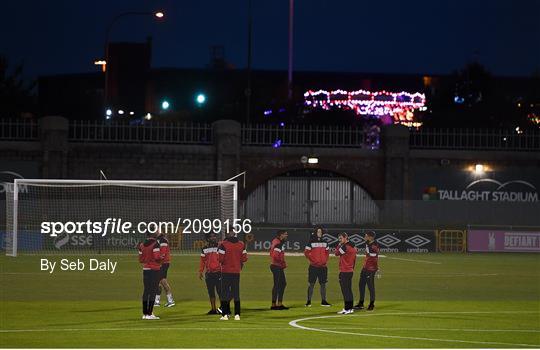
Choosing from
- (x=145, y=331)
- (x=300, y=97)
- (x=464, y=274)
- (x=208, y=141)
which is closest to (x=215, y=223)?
(x=464, y=274)

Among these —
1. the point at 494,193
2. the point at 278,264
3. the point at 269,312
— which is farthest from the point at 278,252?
the point at 494,193

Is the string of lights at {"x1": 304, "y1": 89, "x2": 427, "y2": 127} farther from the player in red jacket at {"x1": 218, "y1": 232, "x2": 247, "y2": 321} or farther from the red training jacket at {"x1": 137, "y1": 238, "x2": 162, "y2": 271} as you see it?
the player in red jacket at {"x1": 218, "y1": 232, "x2": 247, "y2": 321}

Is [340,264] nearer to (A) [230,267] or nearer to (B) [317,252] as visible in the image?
(B) [317,252]

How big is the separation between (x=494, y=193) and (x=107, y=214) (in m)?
21.5

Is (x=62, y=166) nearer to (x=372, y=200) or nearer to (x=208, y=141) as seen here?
(x=208, y=141)

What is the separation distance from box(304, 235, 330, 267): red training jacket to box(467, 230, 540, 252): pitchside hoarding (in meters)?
27.1

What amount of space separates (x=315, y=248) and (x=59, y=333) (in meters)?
8.21

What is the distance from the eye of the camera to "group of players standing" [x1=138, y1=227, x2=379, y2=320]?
83.1ft

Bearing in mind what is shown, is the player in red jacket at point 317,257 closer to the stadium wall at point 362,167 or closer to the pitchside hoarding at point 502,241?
the stadium wall at point 362,167

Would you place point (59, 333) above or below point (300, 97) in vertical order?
below

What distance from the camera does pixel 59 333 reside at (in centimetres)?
2303

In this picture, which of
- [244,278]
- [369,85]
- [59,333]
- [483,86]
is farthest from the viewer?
[369,85]

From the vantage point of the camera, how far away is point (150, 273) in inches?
1017

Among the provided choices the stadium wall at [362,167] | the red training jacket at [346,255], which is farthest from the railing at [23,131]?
the red training jacket at [346,255]
